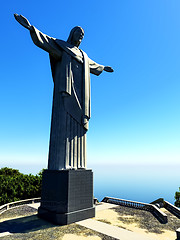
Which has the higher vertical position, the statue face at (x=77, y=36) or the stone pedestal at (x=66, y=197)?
the statue face at (x=77, y=36)

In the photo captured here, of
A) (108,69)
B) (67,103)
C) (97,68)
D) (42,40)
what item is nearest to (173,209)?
(67,103)

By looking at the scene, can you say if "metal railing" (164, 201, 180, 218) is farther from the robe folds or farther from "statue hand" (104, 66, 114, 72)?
"statue hand" (104, 66, 114, 72)

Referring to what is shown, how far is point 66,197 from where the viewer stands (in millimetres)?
11438

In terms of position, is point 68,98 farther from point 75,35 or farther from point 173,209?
point 173,209

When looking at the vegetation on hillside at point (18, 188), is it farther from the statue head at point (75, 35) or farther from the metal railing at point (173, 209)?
the statue head at point (75, 35)

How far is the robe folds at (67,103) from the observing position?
12539 millimetres

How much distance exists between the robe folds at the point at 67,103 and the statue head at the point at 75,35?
601 millimetres

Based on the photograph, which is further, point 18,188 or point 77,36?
point 18,188

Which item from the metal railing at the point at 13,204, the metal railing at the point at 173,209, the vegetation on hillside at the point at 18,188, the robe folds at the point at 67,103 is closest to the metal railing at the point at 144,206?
the metal railing at the point at 173,209

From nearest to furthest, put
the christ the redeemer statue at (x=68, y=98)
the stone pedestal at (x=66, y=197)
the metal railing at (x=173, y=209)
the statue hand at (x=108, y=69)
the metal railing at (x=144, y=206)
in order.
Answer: the stone pedestal at (x=66, y=197)
the christ the redeemer statue at (x=68, y=98)
the metal railing at (x=144, y=206)
the metal railing at (x=173, y=209)
the statue hand at (x=108, y=69)

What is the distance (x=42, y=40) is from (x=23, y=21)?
5.25 ft

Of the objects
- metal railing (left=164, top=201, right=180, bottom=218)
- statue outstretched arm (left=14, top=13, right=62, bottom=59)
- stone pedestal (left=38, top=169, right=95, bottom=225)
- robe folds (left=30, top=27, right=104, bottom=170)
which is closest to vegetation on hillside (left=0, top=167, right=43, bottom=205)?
stone pedestal (left=38, top=169, right=95, bottom=225)

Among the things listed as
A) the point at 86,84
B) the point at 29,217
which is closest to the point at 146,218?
the point at 29,217

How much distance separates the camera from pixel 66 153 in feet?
40.8
